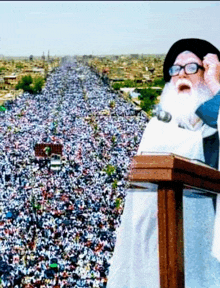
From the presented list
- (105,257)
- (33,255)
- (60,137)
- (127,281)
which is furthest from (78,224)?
(60,137)

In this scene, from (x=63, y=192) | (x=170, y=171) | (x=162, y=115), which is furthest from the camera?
(x=63, y=192)

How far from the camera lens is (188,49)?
172 cm

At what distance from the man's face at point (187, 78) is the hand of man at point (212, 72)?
25 millimetres

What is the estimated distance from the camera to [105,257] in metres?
7.17

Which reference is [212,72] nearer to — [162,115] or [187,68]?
[187,68]

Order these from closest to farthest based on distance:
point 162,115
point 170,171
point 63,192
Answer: point 170,171 < point 162,115 < point 63,192

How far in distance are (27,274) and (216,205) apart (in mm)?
5960

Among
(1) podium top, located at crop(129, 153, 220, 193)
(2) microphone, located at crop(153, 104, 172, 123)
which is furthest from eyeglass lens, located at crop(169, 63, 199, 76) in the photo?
(1) podium top, located at crop(129, 153, 220, 193)

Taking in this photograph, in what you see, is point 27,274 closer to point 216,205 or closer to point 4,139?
point 216,205

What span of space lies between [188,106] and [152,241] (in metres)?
0.42

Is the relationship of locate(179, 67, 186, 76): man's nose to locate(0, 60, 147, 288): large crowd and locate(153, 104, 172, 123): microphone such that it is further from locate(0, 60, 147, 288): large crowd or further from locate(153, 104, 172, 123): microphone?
locate(0, 60, 147, 288): large crowd

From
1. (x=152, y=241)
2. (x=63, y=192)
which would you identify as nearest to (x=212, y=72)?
(x=152, y=241)

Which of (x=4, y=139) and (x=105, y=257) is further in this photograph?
(x=4, y=139)

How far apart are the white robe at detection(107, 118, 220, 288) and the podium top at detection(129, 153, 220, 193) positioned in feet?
0.79
